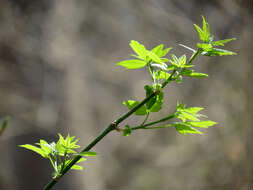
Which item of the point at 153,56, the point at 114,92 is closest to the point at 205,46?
the point at 153,56

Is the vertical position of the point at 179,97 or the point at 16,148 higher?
the point at 179,97

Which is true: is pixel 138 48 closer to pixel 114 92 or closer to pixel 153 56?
pixel 153 56

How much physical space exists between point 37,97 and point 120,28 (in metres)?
0.89

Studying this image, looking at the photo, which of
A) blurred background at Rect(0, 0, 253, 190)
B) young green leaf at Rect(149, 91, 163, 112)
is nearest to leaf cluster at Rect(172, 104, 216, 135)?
young green leaf at Rect(149, 91, 163, 112)

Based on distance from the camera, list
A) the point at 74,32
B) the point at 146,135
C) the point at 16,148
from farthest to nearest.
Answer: the point at 146,135 → the point at 74,32 → the point at 16,148

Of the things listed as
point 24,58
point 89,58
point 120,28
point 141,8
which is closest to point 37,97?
point 24,58

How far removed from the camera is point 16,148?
2.00m

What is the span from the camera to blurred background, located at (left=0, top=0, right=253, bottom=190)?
2.06 meters

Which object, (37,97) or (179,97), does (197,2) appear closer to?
(179,97)

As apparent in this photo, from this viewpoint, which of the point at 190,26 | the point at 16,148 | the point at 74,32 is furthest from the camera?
the point at 190,26

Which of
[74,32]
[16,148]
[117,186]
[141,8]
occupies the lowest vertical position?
[117,186]

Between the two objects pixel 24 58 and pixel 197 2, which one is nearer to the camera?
pixel 24 58

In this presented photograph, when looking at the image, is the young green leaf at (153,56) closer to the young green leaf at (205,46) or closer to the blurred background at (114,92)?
the young green leaf at (205,46)

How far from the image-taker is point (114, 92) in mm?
2396
